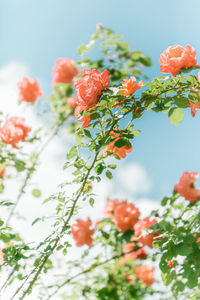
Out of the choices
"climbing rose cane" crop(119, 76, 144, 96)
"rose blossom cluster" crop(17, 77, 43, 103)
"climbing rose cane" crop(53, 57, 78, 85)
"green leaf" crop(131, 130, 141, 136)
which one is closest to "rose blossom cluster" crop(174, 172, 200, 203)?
"green leaf" crop(131, 130, 141, 136)

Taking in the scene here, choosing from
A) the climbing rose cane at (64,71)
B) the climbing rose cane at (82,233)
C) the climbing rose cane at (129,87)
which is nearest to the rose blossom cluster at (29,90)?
the climbing rose cane at (64,71)

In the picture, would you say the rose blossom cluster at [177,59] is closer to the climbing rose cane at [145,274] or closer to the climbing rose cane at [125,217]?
the climbing rose cane at [125,217]

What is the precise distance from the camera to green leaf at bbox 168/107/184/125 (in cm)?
118

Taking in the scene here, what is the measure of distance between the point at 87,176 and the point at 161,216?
566 mm

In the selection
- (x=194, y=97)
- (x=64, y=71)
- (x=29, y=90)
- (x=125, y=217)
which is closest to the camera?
(x=194, y=97)

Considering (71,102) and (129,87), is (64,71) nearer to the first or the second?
(71,102)

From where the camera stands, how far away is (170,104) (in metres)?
1.22

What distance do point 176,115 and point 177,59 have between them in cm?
22

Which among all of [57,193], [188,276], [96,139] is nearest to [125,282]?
[188,276]

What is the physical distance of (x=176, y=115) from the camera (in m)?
1.18

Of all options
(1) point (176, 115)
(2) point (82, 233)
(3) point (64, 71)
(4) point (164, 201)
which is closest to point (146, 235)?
(4) point (164, 201)

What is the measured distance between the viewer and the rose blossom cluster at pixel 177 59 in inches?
45.6

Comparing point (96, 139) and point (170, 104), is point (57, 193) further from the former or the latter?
point (170, 104)

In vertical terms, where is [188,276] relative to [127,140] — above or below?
below
